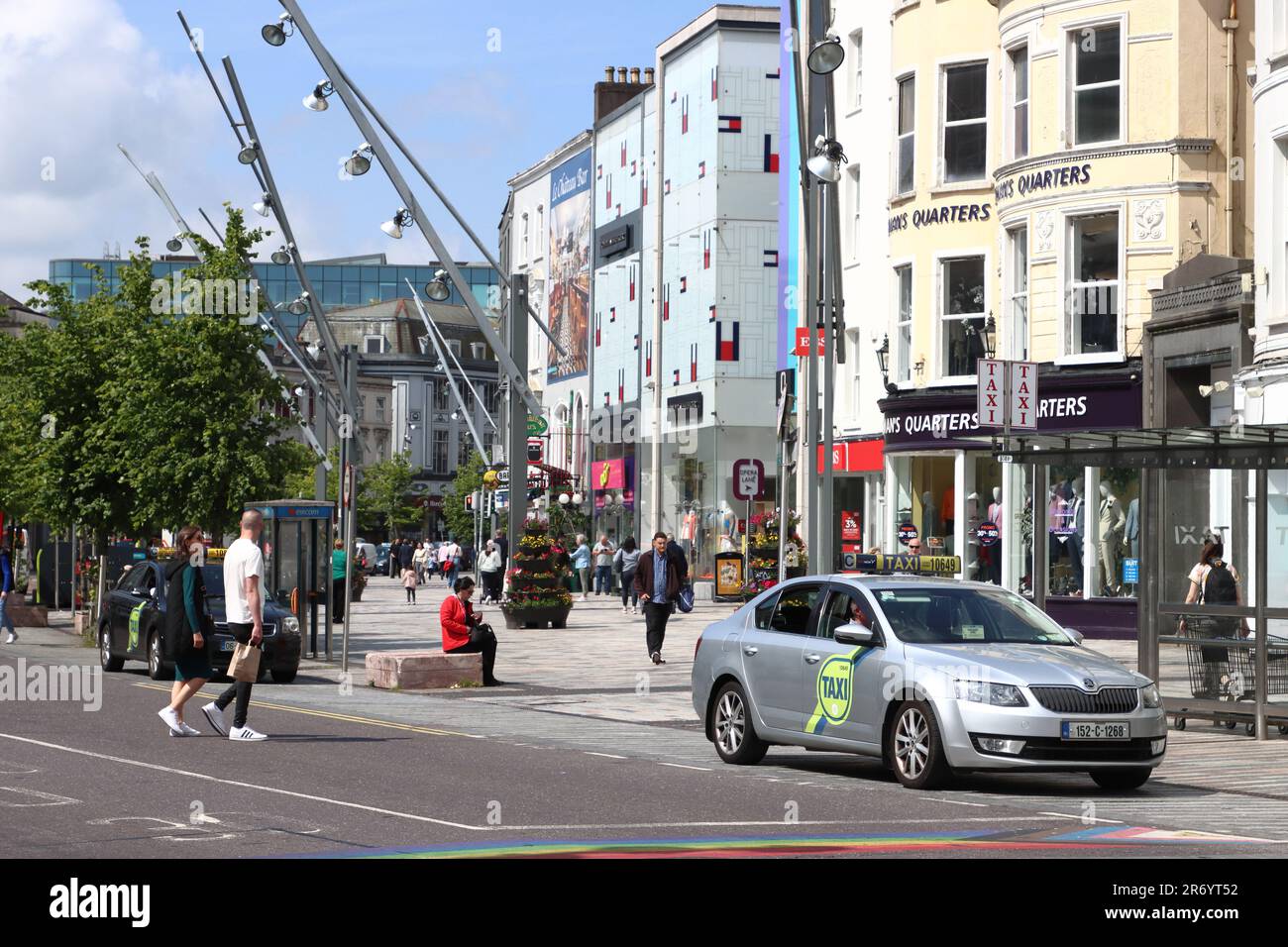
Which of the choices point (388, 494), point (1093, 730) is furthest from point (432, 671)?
point (388, 494)

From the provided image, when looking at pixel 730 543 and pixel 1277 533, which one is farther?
pixel 730 543

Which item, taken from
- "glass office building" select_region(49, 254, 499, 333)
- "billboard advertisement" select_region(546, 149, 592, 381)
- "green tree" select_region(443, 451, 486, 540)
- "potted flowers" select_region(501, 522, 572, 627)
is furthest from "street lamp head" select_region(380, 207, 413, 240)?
"glass office building" select_region(49, 254, 499, 333)

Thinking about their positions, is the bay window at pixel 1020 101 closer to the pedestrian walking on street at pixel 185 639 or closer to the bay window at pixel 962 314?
the bay window at pixel 962 314

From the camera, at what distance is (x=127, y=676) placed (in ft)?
89.1

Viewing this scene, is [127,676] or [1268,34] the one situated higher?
[1268,34]

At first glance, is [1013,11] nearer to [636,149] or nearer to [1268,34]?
[1268,34]

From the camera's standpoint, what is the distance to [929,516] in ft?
138

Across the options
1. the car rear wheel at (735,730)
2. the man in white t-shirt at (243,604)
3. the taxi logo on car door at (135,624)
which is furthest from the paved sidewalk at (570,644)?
the car rear wheel at (735,730)

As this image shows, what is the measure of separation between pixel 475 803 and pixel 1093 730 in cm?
436

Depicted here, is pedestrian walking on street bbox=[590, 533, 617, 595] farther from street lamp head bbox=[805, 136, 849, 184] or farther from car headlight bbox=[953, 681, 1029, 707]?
car headlight bbox=[953, 681, 1029, 707]

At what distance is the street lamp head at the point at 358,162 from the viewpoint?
29406mm

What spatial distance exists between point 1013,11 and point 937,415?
7.75 m

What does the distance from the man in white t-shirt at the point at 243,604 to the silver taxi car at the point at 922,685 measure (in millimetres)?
3962

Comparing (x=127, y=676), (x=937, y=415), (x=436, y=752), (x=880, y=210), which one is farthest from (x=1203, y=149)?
(x=436, y=752)
